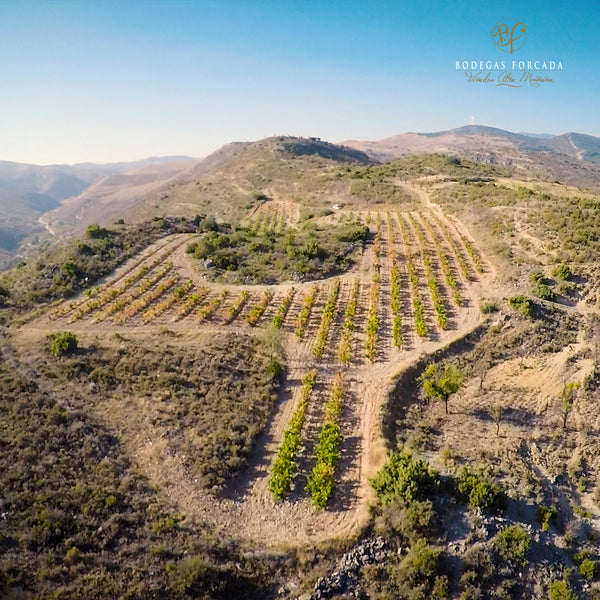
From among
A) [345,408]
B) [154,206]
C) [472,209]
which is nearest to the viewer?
[345,408]

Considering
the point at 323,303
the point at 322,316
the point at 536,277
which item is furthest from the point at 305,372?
the point at 536,277

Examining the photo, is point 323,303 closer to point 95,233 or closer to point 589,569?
point 589,569

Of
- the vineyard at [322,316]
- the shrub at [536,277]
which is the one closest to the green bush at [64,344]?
the vineyard at [322,316]

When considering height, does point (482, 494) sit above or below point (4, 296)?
below

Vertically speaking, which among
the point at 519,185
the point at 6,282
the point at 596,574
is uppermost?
the point at 519,185

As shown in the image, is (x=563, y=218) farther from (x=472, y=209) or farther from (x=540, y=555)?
(x=540, y=555)

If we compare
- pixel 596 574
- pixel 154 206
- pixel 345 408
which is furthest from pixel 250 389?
pixel 154 206
